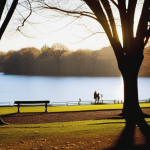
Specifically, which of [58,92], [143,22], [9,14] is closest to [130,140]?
[143,22]

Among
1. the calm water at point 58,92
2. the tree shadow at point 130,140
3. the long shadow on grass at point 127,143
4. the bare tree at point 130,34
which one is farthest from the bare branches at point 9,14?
the calm water at point 58,92

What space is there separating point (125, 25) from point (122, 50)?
59.4 inches

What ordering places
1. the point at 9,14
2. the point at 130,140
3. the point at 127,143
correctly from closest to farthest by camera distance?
the point at 127,143, the point at 130,140, the point at 9,14

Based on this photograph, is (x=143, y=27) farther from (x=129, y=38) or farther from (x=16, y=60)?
(x=16, y=60)

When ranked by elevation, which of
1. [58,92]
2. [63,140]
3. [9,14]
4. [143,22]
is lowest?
[63,140]

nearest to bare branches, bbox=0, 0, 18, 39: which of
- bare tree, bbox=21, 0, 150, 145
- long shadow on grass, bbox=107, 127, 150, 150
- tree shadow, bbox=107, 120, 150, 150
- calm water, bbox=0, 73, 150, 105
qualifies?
bare tree, bbox=21, 0, 150, 145

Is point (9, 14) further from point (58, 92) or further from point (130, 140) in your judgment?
point (58, 92)

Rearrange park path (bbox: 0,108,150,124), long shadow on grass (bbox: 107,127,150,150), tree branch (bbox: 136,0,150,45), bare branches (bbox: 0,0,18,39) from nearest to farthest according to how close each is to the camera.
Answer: long shadow on grass (bbox: 107,127,150,150) → tree branch (bbox: 136,0,150,45) → bare branches (bbox: 0,0,18,39) → park path (bbox: 0,108,150,124)

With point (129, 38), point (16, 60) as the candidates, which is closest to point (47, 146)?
point (129, 38)

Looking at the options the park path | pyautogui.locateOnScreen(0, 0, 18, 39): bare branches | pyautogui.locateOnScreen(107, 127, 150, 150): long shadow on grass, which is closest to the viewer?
pyautogui.locateOnScreen(107, 127, 150, 150): long shadow on grass

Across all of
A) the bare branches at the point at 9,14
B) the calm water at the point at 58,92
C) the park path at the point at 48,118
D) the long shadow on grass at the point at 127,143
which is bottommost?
the park path at the point at 48,118

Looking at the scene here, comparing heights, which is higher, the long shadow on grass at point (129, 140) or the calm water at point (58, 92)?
the calm water at point (58, 92)

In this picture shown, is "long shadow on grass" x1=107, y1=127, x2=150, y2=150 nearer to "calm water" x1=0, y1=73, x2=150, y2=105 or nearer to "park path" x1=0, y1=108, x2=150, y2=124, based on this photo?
"park path" x1=0, y1=108, x2=150, y2=124

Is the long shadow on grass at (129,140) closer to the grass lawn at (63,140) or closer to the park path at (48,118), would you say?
the grass lawn at (63,140)
